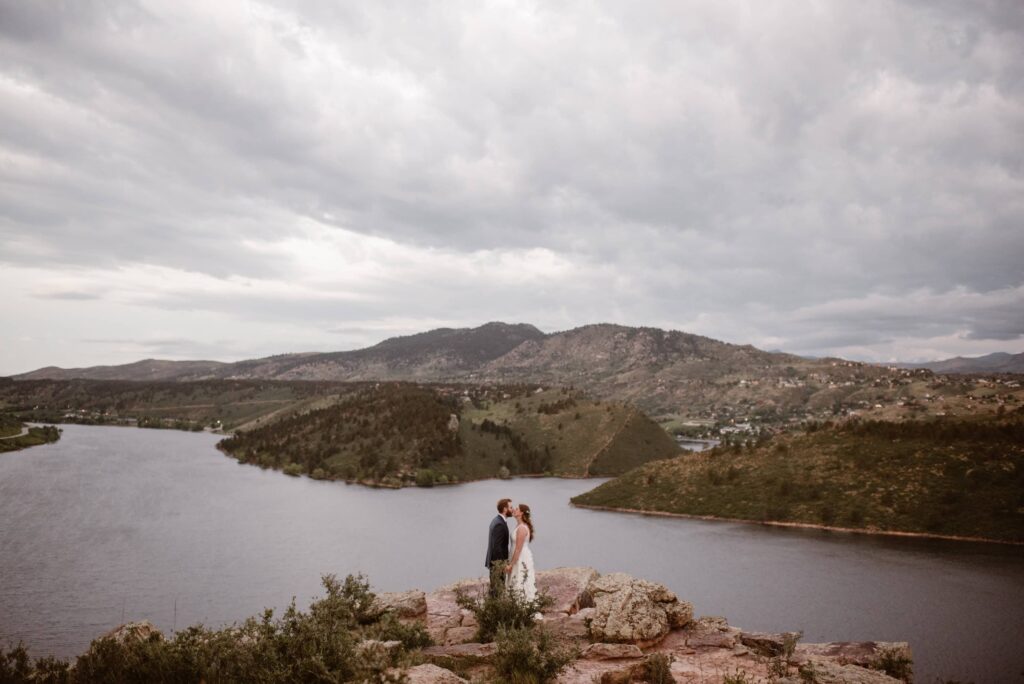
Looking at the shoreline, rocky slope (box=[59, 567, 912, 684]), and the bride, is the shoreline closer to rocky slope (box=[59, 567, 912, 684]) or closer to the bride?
rocky slope (box=[59, 567, 912, 684])

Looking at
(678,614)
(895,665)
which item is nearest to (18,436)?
(678,614)

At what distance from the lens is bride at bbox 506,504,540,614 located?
53.4 ft

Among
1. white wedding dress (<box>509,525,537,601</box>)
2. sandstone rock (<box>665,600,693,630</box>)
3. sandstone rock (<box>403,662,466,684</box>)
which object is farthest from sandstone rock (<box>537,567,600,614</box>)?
sandstone rock (<box>403,662,466,684</box>)

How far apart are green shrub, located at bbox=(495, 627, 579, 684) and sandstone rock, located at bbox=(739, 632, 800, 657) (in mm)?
7567

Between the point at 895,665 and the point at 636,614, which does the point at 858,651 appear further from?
the point at 636,614

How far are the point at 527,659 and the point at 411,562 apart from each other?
43.5m

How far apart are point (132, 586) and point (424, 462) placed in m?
70.6

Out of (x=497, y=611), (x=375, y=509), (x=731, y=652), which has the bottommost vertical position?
(x=375, y=509)

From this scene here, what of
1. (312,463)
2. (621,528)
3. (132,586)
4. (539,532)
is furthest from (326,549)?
(312,463)

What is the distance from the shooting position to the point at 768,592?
38.9 metres

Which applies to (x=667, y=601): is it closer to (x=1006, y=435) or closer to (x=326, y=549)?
(x=326, y=549)

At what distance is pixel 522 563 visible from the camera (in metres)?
16.8

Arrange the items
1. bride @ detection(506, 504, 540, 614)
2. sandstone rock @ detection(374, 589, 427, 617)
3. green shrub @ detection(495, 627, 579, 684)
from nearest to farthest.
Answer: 1. green shrub @ detection(495, 627, 579, 684)
2. bride @ detection(506, 504, 540, 614)
3. sandstone rock @ detection(374, 589, 427, 617)

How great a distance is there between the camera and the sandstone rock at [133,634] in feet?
46.1
